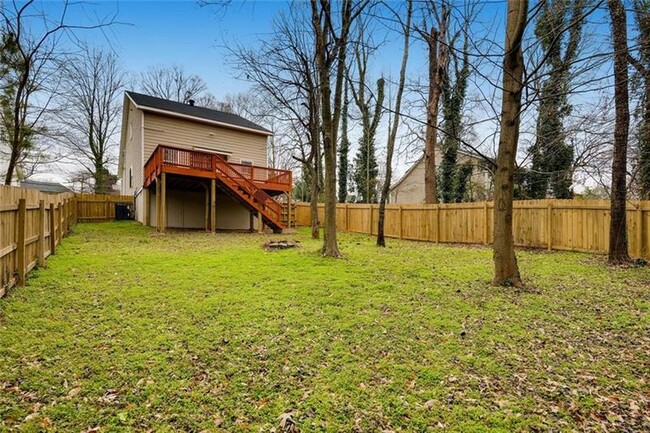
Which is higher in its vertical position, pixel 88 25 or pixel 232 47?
pixel 232 47

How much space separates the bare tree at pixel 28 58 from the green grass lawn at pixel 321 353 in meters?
5.12

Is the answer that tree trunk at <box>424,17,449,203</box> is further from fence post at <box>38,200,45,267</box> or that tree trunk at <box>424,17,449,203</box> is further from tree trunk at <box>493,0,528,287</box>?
fence post at <box>38,200,45,267</box>

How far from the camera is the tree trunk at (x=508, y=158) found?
5.23 meters

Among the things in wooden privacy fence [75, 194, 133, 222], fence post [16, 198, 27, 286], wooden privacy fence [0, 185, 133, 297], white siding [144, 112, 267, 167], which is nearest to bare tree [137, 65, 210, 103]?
wooden privacy fence [75, 194, 133, 222]

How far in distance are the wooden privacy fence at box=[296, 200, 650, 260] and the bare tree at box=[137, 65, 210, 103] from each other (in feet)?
74.9

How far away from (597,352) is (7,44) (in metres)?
14.8

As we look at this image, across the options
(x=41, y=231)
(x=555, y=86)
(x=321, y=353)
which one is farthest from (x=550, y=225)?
(x=41, y=231)

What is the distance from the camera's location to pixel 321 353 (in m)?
3.30

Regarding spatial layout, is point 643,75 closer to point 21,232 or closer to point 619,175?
point 619,175

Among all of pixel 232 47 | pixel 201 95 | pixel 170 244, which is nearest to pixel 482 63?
pixel 232 47

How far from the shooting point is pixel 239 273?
6312mm

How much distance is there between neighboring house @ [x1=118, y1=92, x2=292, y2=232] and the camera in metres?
13.1

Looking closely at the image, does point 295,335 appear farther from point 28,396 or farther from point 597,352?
point 597,352

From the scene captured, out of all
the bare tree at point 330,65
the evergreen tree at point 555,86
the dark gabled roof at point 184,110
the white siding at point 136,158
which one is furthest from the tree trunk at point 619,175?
the white siding at point 136,158
